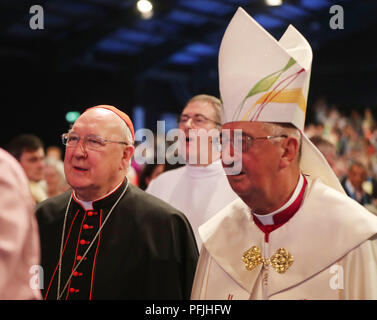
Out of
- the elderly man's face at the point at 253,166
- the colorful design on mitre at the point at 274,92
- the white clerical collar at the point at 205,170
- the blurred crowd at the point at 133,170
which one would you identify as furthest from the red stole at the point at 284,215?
the blurred crowd at the point at 133,170

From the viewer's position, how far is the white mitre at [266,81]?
8.04 feet

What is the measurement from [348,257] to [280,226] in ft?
1.13

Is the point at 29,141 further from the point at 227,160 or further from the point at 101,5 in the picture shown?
the point at 101,5

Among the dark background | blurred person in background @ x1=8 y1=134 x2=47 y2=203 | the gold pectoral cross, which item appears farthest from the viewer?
the dark background

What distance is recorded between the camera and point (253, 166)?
91.3 inches

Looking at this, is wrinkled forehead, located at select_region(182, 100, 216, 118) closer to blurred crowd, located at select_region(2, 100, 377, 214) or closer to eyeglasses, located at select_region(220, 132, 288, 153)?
blurred crowd, located at select_region(2, 100, 377, 214)

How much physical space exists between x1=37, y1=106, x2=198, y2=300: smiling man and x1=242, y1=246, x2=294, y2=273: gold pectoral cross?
0.57m

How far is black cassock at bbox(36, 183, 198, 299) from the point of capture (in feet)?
→ 9.17

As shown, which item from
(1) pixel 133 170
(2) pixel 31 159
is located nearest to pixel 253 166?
(2) pixel 31 159

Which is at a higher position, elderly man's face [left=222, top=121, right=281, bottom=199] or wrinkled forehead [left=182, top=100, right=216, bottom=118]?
wrinkled forehead [left=182, top=100, right=216, bottom=118]

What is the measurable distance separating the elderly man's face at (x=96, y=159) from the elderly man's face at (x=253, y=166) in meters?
0.89

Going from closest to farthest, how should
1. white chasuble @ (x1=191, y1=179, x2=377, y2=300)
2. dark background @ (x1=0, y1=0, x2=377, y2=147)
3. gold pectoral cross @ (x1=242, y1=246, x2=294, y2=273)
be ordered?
white chasuble @ (x1=191, y1=179, x2=377, y2=300) → gold pectoral cross @ (x1=242, y1=246, x2=294, y2=273) → dark background @ (x1=0, y1=0, x2=377, y2=147)

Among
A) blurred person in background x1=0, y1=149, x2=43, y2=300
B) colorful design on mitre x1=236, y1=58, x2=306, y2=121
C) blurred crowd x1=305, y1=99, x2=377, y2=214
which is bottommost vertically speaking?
blurred person in background x1=0, y1=149, x2=43, y2=300

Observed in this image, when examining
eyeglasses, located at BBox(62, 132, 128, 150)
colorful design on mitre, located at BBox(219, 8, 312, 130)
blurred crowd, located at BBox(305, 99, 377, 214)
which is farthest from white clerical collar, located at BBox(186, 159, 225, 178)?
blurred crowd, located at BBox(305, 99, 377, 214)
